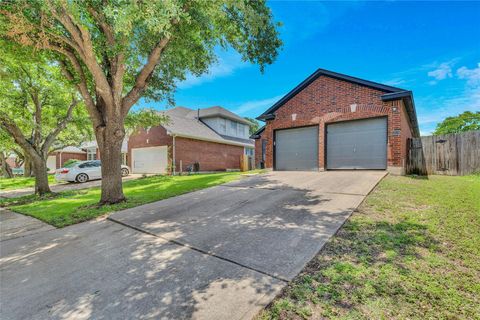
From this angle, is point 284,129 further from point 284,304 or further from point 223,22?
point 284,304

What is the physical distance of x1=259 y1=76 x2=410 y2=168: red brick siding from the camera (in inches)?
386

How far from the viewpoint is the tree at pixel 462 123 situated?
93.6 ft

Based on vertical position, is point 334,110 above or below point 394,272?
above

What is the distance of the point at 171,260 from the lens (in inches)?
131

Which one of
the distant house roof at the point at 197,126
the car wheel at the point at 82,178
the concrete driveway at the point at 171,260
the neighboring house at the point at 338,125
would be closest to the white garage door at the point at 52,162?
the distant house roof at the point at 197,126

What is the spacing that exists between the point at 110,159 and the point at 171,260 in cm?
516

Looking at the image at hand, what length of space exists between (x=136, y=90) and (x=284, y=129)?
837cm

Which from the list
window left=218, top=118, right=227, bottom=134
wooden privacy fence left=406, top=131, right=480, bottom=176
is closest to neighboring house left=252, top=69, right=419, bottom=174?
wooden privacy fence left=406, top=131, right=480, bottom=176

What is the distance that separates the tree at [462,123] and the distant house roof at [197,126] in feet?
93.0

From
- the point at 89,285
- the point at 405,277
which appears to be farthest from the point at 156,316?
the point at 405,277

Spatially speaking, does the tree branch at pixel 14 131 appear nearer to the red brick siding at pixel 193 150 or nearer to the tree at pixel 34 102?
the tree at pixel 34 102

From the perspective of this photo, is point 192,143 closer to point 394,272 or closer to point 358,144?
point 358,144

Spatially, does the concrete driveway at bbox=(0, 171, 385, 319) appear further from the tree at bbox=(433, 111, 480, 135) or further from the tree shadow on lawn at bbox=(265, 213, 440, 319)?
the tree at bbox=(433, 111, 480, 135)

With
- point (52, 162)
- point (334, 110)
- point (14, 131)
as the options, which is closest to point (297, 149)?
point (334, 110)
